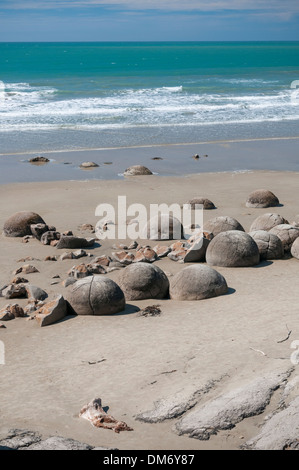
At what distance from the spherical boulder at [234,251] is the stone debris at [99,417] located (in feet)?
20.6


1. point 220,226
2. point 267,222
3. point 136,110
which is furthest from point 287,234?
point 136,110

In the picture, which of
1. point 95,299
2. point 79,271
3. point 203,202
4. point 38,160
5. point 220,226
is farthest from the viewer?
point 38,160

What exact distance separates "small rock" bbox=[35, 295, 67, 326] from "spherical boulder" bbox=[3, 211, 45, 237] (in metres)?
5.61

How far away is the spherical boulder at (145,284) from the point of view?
11.9 meters

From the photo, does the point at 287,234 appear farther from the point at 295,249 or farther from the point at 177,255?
the point at 177,255

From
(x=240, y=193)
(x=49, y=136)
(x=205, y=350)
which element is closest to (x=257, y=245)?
(x=205, y=350)

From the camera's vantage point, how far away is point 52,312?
35.6 ft

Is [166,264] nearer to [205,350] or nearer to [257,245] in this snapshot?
[257,245]

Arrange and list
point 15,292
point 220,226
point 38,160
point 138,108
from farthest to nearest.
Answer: point 138,108, point 38,160, point 220,226, point 15,292

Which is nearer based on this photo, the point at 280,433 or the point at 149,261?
the point at 280,433

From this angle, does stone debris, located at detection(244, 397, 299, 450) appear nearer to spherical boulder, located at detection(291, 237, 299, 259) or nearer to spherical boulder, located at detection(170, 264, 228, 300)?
spherical boulder, located at detection(170, 264, 228, 300)

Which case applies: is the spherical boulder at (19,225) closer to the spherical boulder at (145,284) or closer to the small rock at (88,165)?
the spherical boulder at (145,284)

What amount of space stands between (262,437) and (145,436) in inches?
47.0

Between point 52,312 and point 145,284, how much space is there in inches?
71.9
